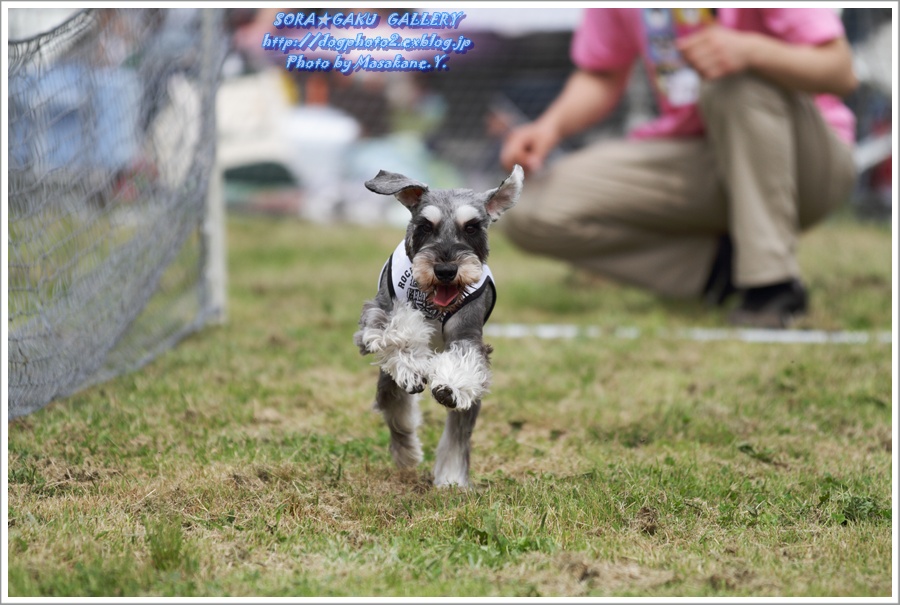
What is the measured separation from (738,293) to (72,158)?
489 centimetres

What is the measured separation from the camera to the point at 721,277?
771cm

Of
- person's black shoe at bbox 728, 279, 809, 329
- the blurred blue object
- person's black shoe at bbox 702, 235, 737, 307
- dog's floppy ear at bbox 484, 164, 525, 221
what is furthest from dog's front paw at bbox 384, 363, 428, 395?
person's black shoe at bbox 702, 235, 737, 307

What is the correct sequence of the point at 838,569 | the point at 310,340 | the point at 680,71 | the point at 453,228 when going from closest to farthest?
the point at 838,569, the point at 453,228, the point at 310,340, the point at 680,71

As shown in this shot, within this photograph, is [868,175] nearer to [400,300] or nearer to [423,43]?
[423,43]

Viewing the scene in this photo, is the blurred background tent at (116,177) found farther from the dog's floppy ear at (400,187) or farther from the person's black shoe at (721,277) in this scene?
the person's black shoe at (721,277)

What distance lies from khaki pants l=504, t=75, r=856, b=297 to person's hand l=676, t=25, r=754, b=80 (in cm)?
31

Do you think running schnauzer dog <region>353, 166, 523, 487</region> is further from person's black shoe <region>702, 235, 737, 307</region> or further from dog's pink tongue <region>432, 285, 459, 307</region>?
person's black shoe <region>702, 235, 737, 307</region>

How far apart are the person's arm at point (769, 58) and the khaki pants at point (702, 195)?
266 millimetres

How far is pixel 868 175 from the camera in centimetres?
1298

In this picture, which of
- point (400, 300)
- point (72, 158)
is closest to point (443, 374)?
point (400, 300)

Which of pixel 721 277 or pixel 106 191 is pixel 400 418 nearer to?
pixel 106 191

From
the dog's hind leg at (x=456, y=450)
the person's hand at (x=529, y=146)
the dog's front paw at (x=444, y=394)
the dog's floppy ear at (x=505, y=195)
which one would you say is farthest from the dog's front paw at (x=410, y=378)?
the person's hand at (x=529, y=146)

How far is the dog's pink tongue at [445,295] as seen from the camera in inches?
127

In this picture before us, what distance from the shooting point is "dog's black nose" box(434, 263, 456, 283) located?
315cm
